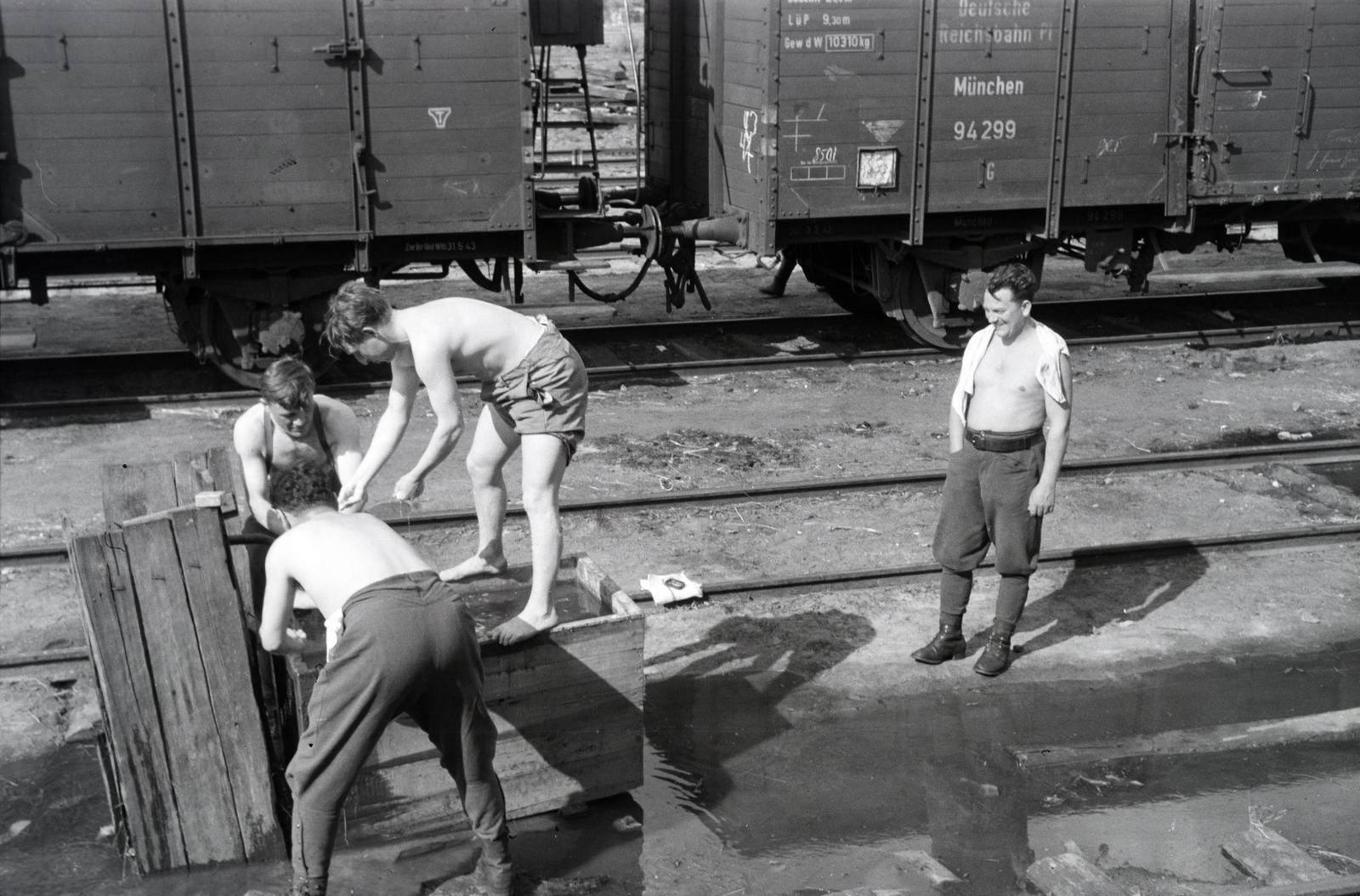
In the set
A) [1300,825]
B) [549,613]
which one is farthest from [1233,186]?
[549,613]

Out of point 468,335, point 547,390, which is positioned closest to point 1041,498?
point 547,390

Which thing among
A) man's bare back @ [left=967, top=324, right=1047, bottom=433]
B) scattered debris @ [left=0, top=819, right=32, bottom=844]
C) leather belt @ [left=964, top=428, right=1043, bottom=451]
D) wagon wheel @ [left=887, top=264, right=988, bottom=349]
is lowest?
scattered debris @ [left=0, top=819, right=32, bottom=844]

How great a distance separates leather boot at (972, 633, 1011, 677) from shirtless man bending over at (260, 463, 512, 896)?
2808 millimetres

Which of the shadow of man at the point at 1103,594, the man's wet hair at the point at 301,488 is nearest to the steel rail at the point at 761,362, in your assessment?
the shadow of man at the point at 1103,594

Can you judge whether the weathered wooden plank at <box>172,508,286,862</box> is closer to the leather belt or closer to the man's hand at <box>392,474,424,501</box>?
the man's hand at <box>392,474,424,501</box>

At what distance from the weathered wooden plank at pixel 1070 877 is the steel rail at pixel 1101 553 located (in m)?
2.75

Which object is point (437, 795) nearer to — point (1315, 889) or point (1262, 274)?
point (1315, 889)

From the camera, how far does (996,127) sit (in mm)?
11820

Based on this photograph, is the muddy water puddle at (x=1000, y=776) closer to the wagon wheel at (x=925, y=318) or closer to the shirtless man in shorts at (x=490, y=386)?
the shirtless man in shorts at (x=490, y=386)

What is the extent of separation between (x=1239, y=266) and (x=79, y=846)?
1533 centimetres

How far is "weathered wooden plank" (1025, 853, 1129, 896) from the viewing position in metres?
4.45

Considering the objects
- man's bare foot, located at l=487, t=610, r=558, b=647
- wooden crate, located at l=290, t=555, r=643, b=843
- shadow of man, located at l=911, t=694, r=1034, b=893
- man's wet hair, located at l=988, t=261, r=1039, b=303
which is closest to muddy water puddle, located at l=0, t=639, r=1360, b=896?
shadow of man, located at l=911, t=694, r=1034, b=893

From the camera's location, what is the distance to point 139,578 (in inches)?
176

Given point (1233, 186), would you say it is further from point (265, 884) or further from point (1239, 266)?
point (265, 884)
